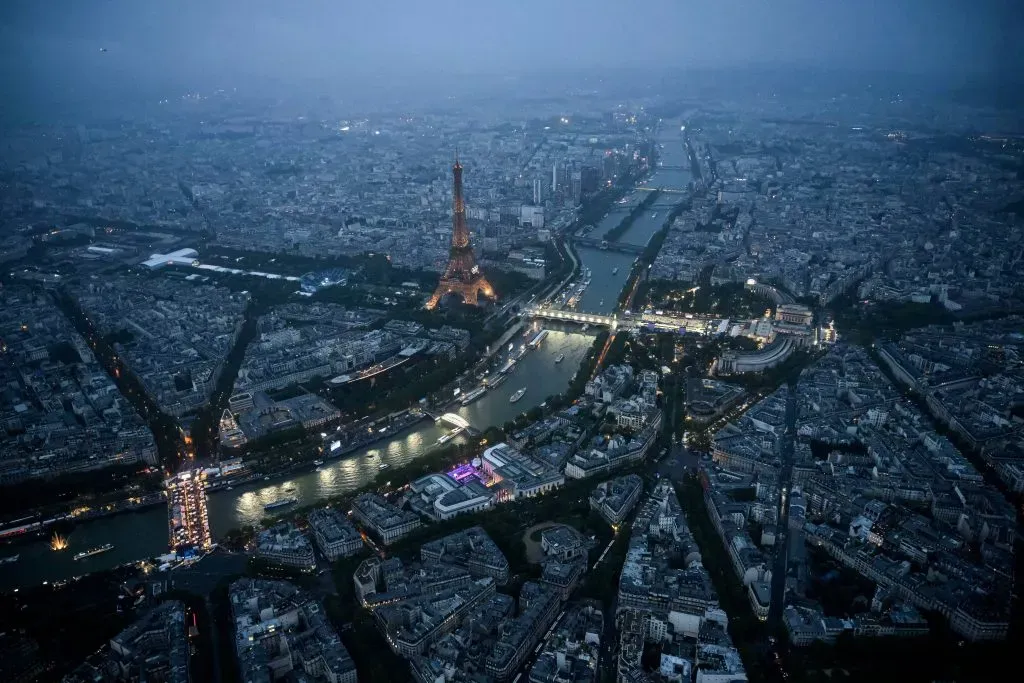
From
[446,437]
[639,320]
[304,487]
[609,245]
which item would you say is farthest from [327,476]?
[609,245]

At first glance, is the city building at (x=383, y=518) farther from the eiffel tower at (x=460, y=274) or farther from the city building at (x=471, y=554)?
the eiffel tower at (x=460, y=274)

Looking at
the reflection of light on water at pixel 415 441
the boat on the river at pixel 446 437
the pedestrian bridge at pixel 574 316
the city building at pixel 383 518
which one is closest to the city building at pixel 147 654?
the city building at pixel 383 518

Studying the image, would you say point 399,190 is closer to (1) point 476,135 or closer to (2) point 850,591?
(1) point 476,135

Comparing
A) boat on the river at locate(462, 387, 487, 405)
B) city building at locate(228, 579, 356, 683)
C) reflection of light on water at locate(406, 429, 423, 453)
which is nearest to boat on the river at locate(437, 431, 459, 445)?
reflection of light on water at locate(406, 429, 423, 453)

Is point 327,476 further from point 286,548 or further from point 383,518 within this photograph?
point 286,548

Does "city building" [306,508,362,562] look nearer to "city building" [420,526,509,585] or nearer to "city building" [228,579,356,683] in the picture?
"city building" [228,579,356,683]

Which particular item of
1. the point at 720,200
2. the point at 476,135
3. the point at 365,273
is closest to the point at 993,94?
the point at 720,200
